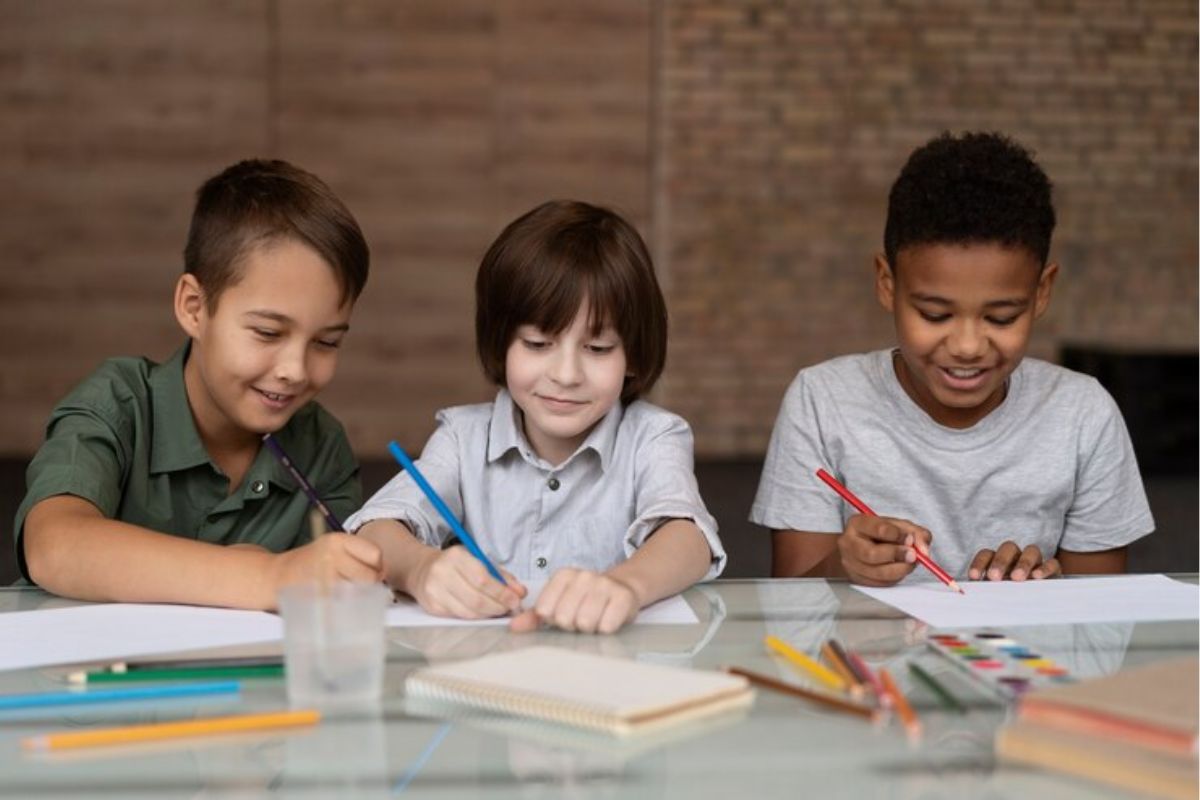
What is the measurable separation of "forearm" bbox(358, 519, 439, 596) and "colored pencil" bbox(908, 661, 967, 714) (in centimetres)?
44

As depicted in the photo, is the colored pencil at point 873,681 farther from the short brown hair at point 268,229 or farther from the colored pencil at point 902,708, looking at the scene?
the short brown hair at point 268,229

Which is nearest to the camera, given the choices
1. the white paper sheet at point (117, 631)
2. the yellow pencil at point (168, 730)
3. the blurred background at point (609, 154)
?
the yellow pencil at point (168, 730)

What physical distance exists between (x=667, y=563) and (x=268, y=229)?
0.57 meters

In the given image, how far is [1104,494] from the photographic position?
63.8 inches

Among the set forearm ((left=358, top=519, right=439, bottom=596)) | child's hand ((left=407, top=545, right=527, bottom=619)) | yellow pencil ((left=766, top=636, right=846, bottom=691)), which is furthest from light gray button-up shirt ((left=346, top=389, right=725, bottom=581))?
yellow pencil ((left=766, top=636, right=846, bottom=691))

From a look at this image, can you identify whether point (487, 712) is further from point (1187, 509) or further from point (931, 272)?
point (1187, 509)

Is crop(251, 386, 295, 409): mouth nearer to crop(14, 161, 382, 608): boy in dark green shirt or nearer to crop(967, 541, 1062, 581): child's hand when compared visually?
crop(14, 161, 382, 608): boy in dark green shirt

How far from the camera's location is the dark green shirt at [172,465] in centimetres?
148

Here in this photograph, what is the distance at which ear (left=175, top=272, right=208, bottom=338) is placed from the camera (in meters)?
1.54

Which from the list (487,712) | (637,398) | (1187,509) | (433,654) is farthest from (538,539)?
(1187,509)

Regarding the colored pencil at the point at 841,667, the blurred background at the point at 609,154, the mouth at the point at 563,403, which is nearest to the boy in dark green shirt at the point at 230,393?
the mouth at the point at 563,403

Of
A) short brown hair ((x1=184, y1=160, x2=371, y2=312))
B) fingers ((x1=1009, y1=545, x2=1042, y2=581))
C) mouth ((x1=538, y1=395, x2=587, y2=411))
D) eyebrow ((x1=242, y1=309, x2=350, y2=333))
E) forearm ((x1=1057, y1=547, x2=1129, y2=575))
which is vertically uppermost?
short brown hair ((x1=184, y1=160, x2=371, y2=312))

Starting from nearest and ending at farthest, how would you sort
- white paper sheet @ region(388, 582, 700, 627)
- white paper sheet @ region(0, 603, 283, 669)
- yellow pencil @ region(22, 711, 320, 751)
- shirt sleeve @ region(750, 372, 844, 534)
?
yellow pencil @ region(22, 711, 320, 751), white paper sheet @ region(0, 603, 283, 669), white paper sheet @ region(388, 582, 700, 627), shirt sleeve @ region(750, 372, 844, 534)

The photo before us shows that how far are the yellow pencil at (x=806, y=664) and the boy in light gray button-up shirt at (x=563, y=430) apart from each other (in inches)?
12.5
